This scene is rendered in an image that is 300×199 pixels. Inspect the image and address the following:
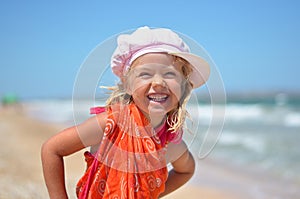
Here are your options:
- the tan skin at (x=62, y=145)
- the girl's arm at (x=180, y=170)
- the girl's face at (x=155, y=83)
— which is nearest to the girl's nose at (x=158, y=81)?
the girl's face at (x=155, y=83)

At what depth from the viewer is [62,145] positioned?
198 cm

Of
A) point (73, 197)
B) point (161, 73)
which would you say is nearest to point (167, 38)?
point (161, 73)

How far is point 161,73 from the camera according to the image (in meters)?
1.92

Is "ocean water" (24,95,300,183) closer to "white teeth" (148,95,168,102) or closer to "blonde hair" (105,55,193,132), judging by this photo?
"blonde hair" (105,55,193,132)

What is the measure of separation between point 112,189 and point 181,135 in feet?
1.51

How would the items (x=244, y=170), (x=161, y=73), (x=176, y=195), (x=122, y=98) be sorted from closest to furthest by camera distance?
(x=161, y=73) → (x=122, y=98) → (x=176, y=195) → (x=244, y=170)

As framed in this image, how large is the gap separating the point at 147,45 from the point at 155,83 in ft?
0.59

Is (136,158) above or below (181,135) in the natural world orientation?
below

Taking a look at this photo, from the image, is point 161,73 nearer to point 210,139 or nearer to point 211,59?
point 211,59

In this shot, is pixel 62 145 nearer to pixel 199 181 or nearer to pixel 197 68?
pixel 197 68

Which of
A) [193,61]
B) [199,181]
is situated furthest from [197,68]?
[199,181]

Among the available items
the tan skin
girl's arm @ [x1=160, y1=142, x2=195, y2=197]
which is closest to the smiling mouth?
the tan skin

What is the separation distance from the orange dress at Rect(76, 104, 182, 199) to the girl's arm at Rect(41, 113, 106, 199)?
0.18 feet

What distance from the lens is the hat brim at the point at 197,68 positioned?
77.0 inches
